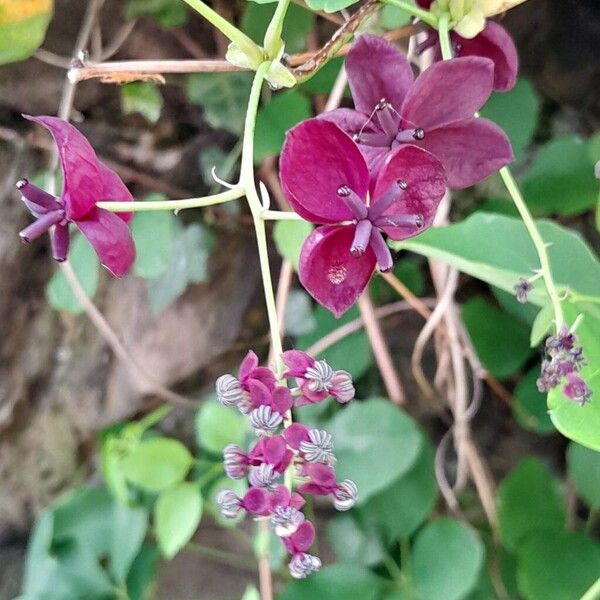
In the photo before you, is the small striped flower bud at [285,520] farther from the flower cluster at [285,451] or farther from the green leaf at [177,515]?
the green leaf at [177,515]

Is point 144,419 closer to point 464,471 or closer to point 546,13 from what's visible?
point 464,471

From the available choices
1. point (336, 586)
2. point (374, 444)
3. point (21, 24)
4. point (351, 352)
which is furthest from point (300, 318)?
point (21, 24)

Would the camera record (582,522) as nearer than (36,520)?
Yes

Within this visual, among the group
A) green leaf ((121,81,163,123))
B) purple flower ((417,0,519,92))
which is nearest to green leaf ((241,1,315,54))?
green leaf ((121,81,163,123))

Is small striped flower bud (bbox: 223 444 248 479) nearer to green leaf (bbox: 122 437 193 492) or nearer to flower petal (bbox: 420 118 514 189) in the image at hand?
flower petal (bbox: 420 118 514 189)

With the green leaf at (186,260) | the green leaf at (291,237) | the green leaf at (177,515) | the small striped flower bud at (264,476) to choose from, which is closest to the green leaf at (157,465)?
the green leaf at (177,515)

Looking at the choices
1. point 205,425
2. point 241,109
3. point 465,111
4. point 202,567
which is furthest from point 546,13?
point 202,567

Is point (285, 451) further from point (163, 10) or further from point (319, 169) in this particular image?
point (163, 10)
